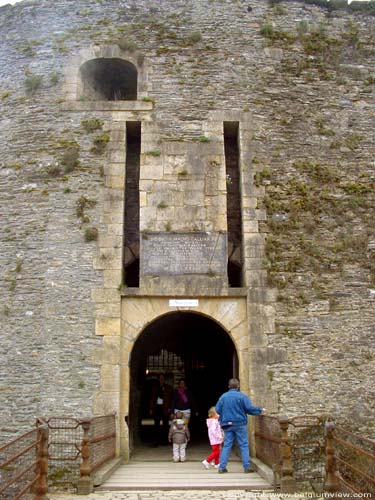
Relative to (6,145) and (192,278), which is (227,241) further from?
(6,145)

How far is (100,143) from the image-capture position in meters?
11.2

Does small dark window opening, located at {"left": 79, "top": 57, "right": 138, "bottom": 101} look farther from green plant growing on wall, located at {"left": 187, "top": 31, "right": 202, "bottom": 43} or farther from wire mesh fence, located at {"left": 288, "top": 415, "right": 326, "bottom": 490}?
wire mesh fence, located at {"left": 288, "top": 415, "right": 326, "bottom": 490}

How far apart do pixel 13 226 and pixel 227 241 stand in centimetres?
400

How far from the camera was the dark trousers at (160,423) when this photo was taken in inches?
491

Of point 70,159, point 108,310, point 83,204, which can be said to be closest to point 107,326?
point 108,310

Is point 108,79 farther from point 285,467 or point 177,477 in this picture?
point 285,467

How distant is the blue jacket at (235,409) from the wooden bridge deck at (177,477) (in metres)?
0.76

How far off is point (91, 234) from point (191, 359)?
6.43 metres

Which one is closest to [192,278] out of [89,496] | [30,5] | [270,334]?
[270,334]

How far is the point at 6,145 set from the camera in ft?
37.3

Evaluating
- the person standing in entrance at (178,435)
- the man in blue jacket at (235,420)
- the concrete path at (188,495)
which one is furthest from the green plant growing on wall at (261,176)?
the concrete path at (188,495)

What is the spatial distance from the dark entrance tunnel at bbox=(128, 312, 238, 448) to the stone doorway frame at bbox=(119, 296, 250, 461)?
1.51 feet

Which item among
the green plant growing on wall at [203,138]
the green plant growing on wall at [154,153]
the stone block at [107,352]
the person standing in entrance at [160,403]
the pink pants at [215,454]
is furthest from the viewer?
the person standing in entrance at [160,403]

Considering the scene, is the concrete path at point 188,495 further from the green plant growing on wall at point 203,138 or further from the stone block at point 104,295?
the green plant growing on wall at point 203,138
